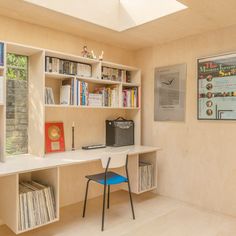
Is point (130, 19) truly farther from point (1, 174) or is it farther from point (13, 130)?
point (1, 174)

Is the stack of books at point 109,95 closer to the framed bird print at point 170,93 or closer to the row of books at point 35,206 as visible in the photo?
the framed bird print at point 170,93

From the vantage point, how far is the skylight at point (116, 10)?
2.45 metres

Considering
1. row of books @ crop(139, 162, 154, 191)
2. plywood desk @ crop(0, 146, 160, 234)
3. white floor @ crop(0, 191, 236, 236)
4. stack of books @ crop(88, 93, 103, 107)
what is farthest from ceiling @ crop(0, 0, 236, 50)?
white floor @ crop(0, 191, 236, 236)

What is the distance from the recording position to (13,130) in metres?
2.74

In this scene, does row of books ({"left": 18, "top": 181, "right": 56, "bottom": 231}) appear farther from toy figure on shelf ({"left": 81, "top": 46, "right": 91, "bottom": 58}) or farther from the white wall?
the white wall

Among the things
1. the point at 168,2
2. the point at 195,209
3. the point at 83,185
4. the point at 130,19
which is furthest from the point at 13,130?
the point at 195,209

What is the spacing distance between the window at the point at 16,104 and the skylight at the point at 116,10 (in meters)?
0.71

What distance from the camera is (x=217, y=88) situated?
2.93m

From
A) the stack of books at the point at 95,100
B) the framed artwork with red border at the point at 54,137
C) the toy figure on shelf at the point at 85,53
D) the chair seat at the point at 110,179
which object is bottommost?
the chair seat at the point at 110,179

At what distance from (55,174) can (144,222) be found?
1.10m

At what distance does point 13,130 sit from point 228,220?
2.54 metres

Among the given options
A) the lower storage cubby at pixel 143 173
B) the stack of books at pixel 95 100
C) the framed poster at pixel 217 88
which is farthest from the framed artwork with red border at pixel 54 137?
the framed poster at pixel 217 88

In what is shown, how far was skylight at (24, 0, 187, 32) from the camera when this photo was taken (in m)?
2.45

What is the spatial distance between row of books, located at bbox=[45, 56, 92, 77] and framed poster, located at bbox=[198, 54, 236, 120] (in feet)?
4.56
